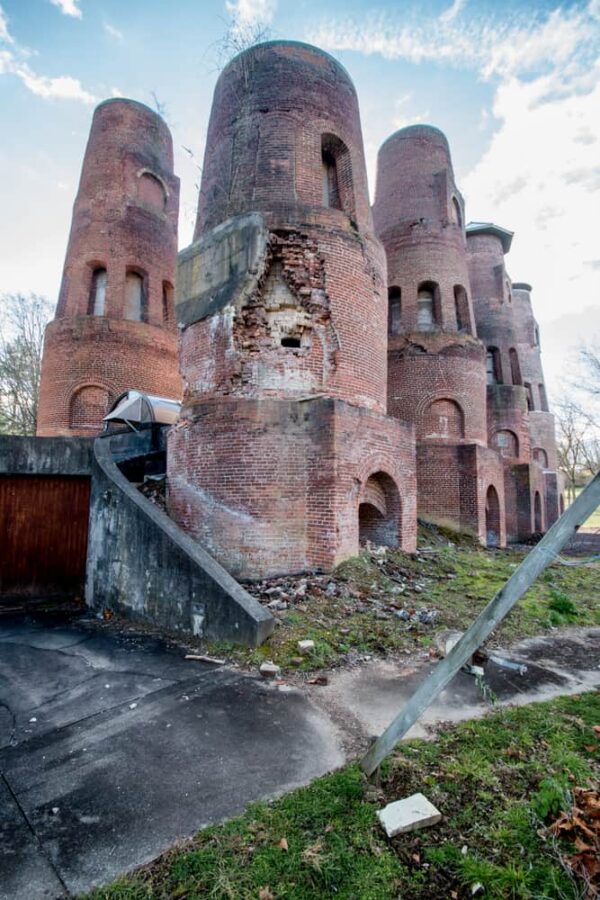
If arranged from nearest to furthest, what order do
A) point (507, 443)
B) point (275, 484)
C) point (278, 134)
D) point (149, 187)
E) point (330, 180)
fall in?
point (275, 484) → point (278, 134) → point (330, 180) → point (149, 187) → point (507, 443)

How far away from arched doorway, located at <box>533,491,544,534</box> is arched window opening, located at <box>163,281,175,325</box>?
17739mm

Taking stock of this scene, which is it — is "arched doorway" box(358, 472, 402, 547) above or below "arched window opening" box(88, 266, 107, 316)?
below

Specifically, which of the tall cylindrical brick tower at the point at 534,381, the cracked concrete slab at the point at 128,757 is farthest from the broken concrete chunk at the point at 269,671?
the tall cylindrical brick tower at the point at 534,381

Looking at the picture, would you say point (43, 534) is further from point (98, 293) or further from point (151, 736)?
point (98, 293)

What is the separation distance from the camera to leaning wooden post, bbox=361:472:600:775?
237 centimetres

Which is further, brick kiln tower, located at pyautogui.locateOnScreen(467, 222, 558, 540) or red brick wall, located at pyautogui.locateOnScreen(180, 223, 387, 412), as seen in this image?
brick kiln tower, located at pyautogui.locateOnScreen(467, 222, 558, 540)

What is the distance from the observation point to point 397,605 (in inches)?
271

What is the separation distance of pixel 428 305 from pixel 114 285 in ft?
39.4

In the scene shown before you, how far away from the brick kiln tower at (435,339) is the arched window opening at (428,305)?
4cm

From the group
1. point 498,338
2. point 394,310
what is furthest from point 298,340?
point 498,338

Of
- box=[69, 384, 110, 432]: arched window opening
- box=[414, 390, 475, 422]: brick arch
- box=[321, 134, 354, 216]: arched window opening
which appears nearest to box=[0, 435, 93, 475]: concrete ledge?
box=[321, 134, 354, 216]: arched window opening

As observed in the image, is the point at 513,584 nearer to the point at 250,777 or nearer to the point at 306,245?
the point at 250,777

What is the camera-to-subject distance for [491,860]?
2426 mm

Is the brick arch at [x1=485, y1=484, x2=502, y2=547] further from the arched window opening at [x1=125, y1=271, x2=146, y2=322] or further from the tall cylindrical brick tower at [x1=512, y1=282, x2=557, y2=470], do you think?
the arched window opening at [x1=125, y1=271, x2=146, y2=322]
